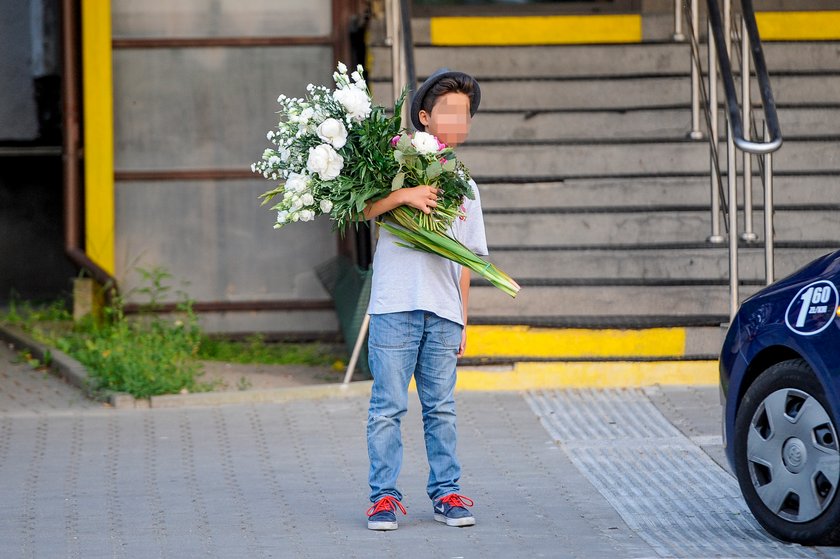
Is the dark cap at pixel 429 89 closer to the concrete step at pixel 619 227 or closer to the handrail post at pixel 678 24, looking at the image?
the concrete step at pixel 619 227

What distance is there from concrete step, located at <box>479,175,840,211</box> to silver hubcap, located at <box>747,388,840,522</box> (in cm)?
408

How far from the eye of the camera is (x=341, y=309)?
9195 millimetres

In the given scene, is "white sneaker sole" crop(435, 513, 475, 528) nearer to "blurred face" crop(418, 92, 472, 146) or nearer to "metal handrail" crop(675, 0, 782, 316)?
"blurred face" crop(418, 92, 472, 146)

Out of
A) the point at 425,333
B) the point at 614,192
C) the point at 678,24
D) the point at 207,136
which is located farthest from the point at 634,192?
the point at 425,333

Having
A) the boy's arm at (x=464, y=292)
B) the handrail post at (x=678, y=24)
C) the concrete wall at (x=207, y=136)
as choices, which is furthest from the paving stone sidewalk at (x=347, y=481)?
the handrail post at (x=678, y=24)

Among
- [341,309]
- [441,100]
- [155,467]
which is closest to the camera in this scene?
[441,100]

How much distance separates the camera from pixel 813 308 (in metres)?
4.87

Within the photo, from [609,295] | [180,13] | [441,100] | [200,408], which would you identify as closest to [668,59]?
[609,295]

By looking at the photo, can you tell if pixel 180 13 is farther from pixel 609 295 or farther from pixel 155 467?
pixel 155 467

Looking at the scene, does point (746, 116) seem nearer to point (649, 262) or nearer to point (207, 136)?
point (649, 262)

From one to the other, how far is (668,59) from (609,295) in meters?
2.50

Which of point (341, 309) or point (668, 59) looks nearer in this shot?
point (341, 309)

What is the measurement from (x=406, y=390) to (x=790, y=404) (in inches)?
56.6

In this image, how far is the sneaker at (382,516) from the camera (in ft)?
17.4
